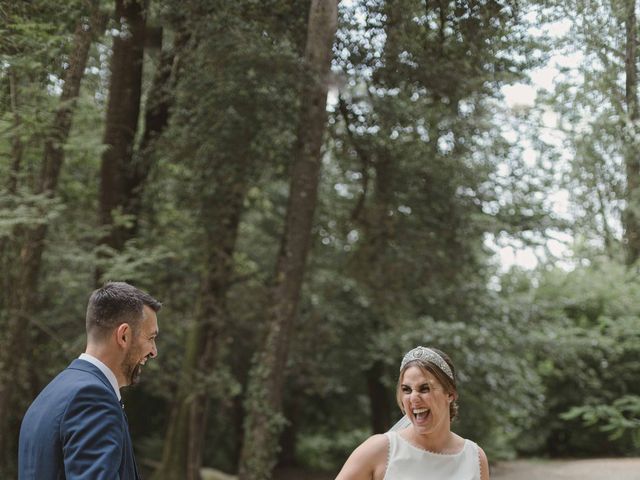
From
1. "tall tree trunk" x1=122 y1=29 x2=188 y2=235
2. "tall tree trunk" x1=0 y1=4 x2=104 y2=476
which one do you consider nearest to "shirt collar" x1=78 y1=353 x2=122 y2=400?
"tall tree trunk" x1=0 y1=4 x2=104 y2=476

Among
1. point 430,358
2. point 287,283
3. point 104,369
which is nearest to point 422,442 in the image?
point 430,358

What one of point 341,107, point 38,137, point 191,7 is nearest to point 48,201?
point 38,137

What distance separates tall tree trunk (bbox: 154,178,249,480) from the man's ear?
8.64 meters

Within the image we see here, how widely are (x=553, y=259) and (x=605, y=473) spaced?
10.9 feet

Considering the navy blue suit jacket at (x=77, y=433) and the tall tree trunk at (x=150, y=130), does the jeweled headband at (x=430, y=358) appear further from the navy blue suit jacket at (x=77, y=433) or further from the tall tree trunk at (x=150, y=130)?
the tall tree trunk at (x=150, y=130)

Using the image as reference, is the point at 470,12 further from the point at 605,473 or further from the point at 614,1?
the point at 605,473

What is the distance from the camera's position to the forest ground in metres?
10.9

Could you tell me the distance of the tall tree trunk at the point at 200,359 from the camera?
11484 millimetres

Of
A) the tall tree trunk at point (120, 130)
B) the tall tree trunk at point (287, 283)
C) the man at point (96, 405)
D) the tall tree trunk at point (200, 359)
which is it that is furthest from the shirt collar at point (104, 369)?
the tall tree trunk at point (200, 359)

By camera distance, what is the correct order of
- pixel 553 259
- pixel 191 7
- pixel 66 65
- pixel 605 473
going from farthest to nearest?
pixel 553 259
pixel 605 473
pixel 191 7
pixel 66 65

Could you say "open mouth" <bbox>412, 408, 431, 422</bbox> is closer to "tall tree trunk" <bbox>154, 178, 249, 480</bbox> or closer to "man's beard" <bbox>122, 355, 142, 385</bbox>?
"man's beard" <bbox>122, 355, 142, 385</bbox>

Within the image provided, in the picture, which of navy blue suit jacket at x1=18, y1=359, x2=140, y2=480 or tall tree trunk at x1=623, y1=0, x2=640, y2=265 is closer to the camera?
navy blue suit jacket at x1=18, y1=359, x2=140, y2=480

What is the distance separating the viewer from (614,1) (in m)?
7.34

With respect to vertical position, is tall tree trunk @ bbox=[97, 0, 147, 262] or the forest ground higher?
tall tree trunk @ bbox=[97, 0, 147, 262]
